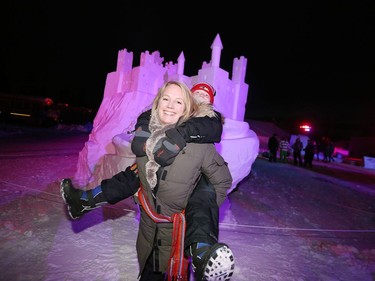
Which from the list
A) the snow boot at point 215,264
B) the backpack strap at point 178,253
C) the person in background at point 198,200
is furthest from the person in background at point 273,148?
the snow boot at point 215,264

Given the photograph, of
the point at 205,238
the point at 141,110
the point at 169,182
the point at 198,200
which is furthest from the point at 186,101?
the point at 141,110

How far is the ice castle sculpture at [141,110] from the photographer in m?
5.69

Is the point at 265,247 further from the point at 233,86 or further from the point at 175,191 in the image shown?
the point at 233,86

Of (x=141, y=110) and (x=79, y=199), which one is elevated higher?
(x=141, y=110)

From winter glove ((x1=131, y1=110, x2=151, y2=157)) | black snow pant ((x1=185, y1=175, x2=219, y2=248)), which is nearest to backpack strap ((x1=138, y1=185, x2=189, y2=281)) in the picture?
black snow pant ((x1=185, y1=175, x2=219, y2=248))

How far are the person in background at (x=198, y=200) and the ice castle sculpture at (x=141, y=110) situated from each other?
348cm

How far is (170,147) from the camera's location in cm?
160

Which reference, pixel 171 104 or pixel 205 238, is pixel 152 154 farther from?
pixel 205 238

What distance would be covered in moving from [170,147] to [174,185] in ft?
0.97

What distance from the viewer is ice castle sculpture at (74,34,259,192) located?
224 inches

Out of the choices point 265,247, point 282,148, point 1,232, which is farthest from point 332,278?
point 282,148

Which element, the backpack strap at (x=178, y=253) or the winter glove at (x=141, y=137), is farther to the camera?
the winter glove at (x=141, y=137)

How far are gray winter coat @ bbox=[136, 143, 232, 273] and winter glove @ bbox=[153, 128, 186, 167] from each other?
0.10m

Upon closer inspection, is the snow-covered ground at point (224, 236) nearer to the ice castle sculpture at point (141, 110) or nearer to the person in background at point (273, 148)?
the ice castle sculpture at point (141, 110)
